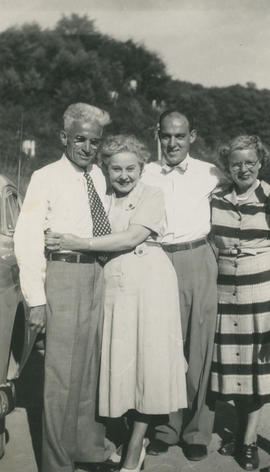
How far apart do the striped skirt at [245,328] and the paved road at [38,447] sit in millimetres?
444

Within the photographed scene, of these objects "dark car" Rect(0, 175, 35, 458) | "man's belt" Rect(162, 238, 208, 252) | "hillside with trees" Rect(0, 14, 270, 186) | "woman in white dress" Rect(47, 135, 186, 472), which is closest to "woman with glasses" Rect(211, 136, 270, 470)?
"man's belt" Rect(162, 238, 208, 252)

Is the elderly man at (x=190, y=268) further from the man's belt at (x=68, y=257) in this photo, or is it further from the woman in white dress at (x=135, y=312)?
the man's belt at (x=68, y=257)

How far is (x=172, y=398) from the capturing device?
11.2 ft

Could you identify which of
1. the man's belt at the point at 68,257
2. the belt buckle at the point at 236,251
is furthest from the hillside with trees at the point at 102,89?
the man's belt at the point at 68,257

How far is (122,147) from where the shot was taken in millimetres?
3363

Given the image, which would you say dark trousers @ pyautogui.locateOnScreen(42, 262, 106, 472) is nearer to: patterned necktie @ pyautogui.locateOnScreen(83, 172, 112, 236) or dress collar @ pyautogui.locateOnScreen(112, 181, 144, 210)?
patterned necktie @ pyautogui.locateOnScreen(83, 172, 112, 236)

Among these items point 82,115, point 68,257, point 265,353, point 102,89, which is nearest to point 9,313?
point 68,257

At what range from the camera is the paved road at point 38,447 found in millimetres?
3576

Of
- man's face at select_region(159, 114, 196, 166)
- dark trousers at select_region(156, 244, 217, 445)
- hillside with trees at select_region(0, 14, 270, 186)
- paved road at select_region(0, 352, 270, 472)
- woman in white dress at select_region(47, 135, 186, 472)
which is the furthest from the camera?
hillside with trees at select_region(0, 14, 270, 186)

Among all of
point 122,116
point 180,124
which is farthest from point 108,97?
point 180,124

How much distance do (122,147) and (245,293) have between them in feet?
4.03

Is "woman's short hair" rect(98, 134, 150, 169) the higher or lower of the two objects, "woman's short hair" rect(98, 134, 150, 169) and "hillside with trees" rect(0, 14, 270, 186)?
the lower

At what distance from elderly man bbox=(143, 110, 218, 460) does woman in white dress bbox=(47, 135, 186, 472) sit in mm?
357

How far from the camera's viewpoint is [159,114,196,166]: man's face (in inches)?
152
